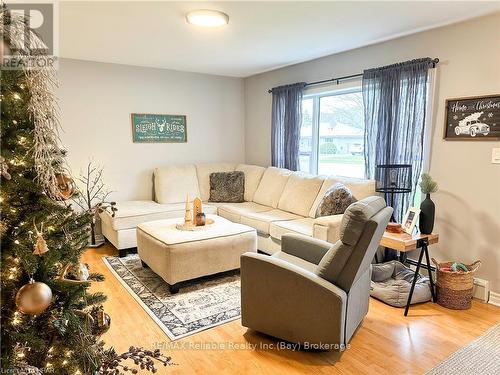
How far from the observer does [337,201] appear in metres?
3.35

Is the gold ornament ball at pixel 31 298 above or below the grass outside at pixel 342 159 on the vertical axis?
below

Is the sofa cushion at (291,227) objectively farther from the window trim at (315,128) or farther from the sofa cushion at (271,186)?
the window trim at (315,128)

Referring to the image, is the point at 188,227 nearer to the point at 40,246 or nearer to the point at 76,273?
the point at 76,273

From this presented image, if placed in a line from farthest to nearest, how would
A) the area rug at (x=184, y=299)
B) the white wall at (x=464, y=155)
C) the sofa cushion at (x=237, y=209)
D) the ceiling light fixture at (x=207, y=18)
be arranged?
the sofa cushion at (x=237, y=209)
the white wall at (x=464, y=155)
the ceiling light fixture at (x=207, y=18)
the area rug at (x=184, y=299)

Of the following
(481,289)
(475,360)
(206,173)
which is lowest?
(475,360)

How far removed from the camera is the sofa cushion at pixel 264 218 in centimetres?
375

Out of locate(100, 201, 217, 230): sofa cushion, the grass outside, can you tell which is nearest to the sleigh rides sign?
the grass outside

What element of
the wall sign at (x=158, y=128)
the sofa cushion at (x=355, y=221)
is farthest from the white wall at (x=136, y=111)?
the sofa cushion at (x=355, y=221)

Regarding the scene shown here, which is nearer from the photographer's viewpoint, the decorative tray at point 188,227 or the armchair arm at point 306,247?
the armchair arm at point 306,247

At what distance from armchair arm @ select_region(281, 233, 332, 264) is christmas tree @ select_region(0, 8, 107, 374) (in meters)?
1.69

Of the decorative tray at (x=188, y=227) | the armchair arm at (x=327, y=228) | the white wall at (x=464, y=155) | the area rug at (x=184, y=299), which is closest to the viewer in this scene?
the area rug at (x=184, y=299)

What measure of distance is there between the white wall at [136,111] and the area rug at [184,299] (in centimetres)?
165

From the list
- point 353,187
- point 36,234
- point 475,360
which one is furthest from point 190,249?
point 475,360

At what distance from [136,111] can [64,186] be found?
12.4 feet
